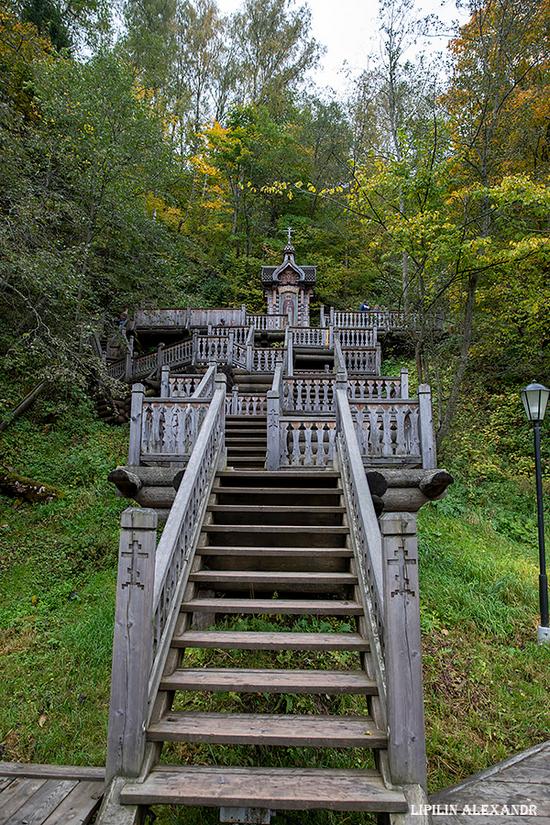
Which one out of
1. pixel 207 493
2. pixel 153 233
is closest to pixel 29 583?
pixel 207 493

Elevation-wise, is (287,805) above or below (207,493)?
below

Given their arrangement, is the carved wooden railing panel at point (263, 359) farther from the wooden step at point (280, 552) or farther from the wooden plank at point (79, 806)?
the wooden plank at point (79, 806)

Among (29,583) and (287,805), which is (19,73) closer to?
(29,583)

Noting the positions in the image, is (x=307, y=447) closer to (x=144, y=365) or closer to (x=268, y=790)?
(x=268, y=790)

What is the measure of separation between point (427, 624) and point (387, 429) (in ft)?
8.28

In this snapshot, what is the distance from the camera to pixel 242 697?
4086mm

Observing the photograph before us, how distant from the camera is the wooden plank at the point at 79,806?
2.60 meters

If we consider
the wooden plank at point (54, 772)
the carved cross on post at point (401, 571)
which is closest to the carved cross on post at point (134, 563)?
the wooden plank at point (54, 772)

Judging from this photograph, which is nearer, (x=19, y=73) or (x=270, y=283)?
(x=19, y=73)

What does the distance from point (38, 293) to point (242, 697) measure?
29.2ft

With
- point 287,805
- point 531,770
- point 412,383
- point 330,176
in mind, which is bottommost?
point 531,770

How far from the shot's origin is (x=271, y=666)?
457 cm

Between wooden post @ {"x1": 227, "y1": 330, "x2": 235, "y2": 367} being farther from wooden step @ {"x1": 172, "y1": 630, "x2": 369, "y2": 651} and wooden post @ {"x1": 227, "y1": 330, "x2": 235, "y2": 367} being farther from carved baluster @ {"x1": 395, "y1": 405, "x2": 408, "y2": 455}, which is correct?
wooden step @ {"x1": 172, "y1": 630, "x2": 369, "y2": 651}

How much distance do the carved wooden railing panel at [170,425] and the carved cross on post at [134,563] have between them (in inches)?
134
